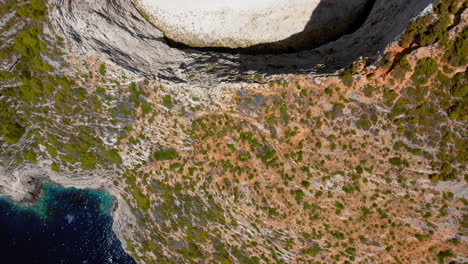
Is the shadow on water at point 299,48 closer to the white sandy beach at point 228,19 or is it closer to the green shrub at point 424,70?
the white sandy beach at point 228,19

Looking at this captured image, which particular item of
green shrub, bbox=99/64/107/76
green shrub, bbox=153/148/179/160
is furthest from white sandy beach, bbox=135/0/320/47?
green shrub, bbox=153/148/179/160

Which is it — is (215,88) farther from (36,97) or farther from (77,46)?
(36,97)

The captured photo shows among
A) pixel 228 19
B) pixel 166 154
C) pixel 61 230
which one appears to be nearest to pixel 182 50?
pixel 228 19

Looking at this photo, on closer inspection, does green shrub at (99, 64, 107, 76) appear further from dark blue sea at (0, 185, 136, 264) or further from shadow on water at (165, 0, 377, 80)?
dark blue sea at (0, 185, 136, 264)

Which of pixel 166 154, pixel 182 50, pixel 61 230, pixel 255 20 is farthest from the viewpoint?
pixel 61 230

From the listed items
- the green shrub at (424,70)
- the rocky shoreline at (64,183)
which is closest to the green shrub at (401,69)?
the green shrub at (424,70)

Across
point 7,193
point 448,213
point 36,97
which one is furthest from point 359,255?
point 7,193

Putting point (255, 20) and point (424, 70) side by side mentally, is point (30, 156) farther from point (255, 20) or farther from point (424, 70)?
point (424, 70)
